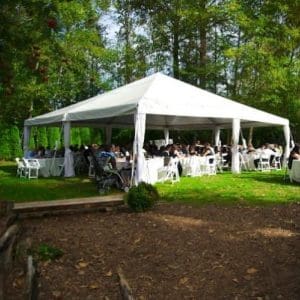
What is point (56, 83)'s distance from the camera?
89.8ft

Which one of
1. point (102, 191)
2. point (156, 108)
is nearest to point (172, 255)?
point (102, 191)

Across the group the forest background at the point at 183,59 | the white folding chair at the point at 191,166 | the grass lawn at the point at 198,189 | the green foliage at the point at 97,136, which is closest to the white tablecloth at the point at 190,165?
the white folding chair at the point at 191,166

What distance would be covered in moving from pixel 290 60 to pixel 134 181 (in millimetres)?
15742

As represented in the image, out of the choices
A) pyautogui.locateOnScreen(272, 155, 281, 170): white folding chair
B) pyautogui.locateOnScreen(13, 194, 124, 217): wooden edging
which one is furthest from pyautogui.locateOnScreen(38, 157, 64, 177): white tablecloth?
pyautogui.locateOnScreen(13, 194, 124, 217): wooden edging

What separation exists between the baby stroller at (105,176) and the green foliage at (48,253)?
555cm

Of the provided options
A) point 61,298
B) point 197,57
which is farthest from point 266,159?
point 61,298

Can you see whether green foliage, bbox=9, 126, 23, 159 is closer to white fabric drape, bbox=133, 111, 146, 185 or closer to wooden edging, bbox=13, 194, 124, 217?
white fabric drape, bbox=133, 111, 146, 185

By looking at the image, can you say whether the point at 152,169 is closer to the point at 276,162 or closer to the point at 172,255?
the point at 276,162

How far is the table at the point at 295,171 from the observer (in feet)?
45.3

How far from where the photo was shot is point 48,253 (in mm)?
6270

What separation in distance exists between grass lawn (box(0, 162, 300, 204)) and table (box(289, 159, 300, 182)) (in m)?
0.21

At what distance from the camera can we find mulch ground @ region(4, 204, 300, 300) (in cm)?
510

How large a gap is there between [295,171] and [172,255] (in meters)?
8.62

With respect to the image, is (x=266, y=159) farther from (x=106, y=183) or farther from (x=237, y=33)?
(x=237, y=33)
